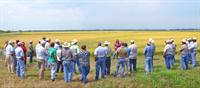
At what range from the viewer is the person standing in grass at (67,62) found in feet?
69.6

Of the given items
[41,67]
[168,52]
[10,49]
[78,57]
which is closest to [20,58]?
[41,67]

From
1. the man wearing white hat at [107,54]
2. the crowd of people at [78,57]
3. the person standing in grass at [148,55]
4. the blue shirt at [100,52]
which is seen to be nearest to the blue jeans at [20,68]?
the crowd of people at [78,57]

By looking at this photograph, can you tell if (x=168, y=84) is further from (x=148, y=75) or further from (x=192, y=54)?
(x=192, y=54)

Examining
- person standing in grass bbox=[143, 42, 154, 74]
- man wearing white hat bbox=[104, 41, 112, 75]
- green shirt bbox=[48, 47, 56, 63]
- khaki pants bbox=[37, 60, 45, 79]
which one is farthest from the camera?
person standing in grass bbox=[143, 42, 154, 74]

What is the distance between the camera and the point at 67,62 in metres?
21.2

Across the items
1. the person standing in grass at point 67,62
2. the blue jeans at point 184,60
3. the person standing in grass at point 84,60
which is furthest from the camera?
the blue jeans at point 184,60

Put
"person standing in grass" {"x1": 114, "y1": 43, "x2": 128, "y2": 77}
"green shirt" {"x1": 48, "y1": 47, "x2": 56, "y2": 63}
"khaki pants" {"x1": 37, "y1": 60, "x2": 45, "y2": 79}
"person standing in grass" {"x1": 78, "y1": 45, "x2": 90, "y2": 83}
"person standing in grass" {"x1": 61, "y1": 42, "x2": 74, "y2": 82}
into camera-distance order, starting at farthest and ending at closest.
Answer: "khaki pants" {"x1": 37, "y1": 60, "x2": 45, "y2": 79} → "person standing in grass" {"x1": 114, "y1": 43, "x2": 128, "y2": 77} → "green shirt" {"x1": 48, "y1": 47, "x2": 56, "y2": 63} → "person standing in grass" {"x1": 61, "y1": 42, "x2": 74, "y2": 82} → "person standing in grass" {"x1": 78, "y1": 45, "x2": 90, "y2": 83}

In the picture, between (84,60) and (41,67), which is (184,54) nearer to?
(84,60)

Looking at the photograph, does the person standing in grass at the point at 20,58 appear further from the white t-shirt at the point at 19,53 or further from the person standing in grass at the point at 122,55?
the person standing in grass at the point at 122,55

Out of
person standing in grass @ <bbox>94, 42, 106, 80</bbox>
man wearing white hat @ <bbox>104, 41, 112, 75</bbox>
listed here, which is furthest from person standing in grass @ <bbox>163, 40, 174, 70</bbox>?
person standing in grass @ <bbox>94, 42, 106, 80</bbox>

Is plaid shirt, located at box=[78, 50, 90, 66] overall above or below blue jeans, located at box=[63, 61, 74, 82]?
above

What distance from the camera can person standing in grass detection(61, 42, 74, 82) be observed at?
2120 cm

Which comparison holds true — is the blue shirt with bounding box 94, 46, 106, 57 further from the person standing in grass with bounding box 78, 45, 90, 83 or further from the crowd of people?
the person standing in grass with bounding box 78, 45, 90, 83

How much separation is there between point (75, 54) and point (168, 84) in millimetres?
4632
